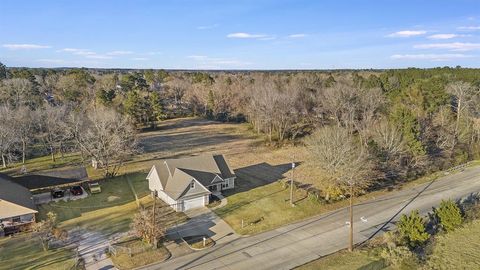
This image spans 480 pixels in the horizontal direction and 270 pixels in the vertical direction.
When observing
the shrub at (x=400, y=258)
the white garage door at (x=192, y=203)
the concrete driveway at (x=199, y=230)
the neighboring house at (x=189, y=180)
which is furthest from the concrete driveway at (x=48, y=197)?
the shrub at (x=400, y=258)

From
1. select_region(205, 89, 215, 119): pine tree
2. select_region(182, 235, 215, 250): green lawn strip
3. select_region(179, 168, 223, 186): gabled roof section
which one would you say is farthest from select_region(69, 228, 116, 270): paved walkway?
select_region(205, 89, 215, 119): pine tree

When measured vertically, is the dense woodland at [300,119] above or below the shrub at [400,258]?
above

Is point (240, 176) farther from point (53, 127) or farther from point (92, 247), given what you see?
point (53, 127)

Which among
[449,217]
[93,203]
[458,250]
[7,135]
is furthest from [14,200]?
[449,217]

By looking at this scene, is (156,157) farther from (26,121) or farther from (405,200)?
(405,200)

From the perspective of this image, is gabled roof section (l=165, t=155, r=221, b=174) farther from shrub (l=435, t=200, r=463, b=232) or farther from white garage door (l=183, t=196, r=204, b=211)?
shrub (l=435, t=200, r=463, b=232)

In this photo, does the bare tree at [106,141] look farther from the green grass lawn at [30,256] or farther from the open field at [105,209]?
the green grass lawn at [30,256]
